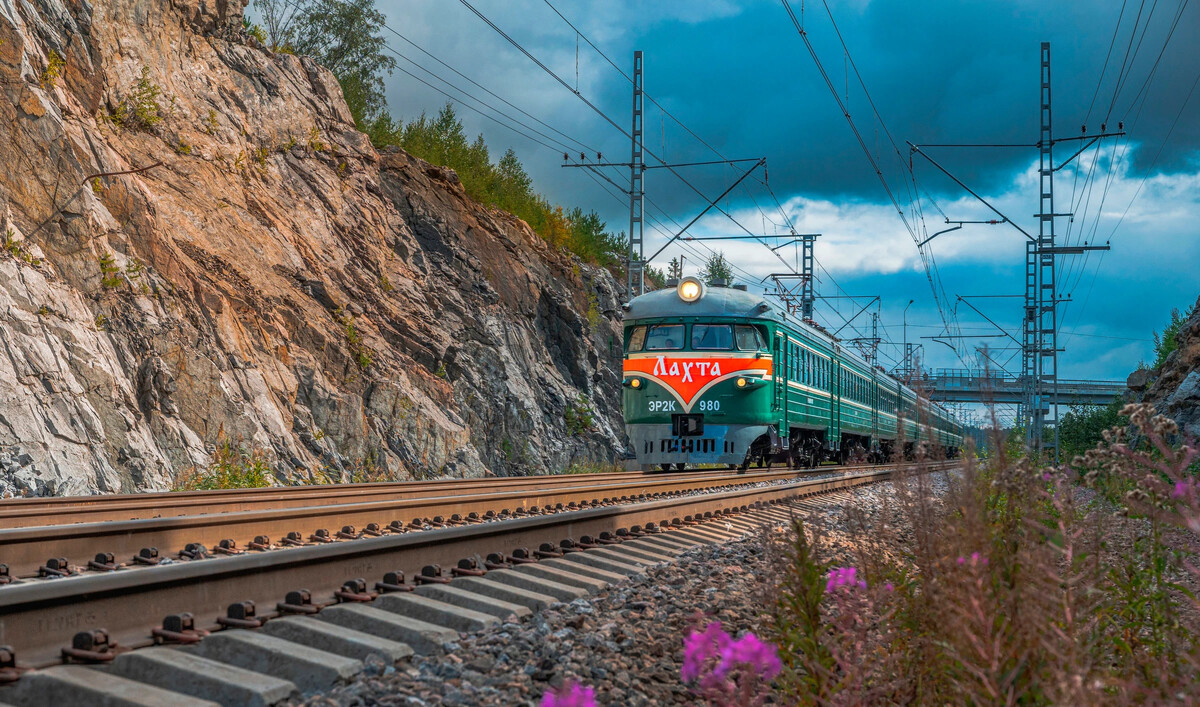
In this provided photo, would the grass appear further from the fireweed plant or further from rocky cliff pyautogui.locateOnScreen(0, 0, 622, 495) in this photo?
rocky cliff pyautogui.locateOnScreen(0, 0, 622, 495)

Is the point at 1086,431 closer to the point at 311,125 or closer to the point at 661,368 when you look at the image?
the point at 661,368

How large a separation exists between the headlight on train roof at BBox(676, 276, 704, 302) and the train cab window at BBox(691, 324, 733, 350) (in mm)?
513

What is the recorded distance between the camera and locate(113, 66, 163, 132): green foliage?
18219 mm

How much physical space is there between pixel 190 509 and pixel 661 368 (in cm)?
971

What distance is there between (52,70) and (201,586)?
1466cm

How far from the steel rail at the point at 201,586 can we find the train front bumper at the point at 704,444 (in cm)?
1041

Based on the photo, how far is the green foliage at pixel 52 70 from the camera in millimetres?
15609

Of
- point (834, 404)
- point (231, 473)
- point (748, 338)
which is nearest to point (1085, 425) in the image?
point (834, 404)

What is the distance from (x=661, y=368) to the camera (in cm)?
1727

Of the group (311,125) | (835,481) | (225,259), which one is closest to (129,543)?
(835,481)

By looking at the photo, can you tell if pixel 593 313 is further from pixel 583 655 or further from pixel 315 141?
pixel 583 655

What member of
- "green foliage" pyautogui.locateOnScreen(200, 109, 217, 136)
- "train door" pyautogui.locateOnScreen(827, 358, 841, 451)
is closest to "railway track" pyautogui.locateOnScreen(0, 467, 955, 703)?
"train door" pyautogui.locateOnScreen(827, 358, 841, 451)

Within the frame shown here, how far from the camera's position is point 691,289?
17.5 metres

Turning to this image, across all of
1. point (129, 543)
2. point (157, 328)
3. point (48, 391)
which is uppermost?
point (157, 328)
